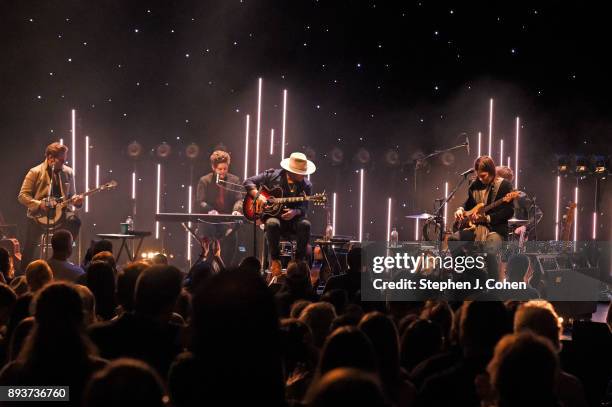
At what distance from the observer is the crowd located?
209 cm

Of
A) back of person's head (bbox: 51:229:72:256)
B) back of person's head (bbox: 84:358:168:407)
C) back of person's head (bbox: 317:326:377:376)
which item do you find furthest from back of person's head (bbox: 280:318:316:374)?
back of person's head (bbox: 51:229:72:256)

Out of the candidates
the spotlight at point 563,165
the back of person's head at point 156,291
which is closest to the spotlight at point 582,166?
the spotlight at point 563,165

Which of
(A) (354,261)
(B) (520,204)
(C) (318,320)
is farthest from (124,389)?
(B) (520,204)

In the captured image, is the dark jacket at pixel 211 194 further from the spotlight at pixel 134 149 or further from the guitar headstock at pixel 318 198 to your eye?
the spotlight at pixel 134 149

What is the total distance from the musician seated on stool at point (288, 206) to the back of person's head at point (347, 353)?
22.8ft

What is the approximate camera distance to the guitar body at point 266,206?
1020 centimetres

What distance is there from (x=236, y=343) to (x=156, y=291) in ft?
5.89

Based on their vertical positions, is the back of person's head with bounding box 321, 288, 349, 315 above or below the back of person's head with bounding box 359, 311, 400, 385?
A: below

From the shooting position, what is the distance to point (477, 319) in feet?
11.7

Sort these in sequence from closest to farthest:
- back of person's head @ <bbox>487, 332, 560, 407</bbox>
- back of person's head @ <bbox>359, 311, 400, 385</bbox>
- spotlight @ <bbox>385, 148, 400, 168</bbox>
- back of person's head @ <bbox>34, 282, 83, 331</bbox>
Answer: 1. back of person's head @ <bbox>487, 332, 560, 407</bbox>
2. back of person's head @ <bbox>34, 282, 83, 331</bbox>
3. back of person's head @ <bbox>359, 311, 400, 385</bbox>
4. spotlight @ <bbox>385, 148, 400, 168</bbox>

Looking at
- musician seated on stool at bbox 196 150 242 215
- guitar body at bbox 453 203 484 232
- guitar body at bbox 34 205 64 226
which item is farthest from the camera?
musician seated on stool at bbox 196 150 242 215

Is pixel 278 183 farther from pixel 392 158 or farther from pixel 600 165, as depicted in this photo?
pixel 600 165

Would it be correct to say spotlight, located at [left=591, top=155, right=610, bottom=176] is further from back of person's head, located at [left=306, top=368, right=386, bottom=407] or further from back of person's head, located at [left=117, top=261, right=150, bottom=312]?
back of person's head, located at [left=306, top=368, right=386, bottom=407]

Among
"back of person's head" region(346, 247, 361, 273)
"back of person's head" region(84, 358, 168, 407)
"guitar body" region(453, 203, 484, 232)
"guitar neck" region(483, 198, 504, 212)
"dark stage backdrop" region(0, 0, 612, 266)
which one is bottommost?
"back of person's head" region(346, 247, 361, 273)
